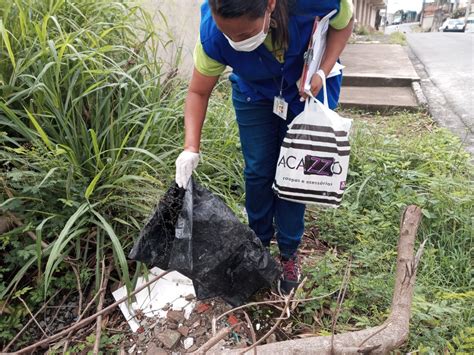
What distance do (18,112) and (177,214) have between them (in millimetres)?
1088

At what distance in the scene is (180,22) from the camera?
4062 mm

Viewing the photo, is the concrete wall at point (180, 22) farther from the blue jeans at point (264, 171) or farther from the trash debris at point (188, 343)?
the trash debris at point (188, 343)

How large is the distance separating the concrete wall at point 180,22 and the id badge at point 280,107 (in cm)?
198

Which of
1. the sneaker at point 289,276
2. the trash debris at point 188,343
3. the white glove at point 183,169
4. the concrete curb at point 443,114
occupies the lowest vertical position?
the trash debris at point 188,343

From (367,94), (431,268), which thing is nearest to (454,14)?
(367,94)

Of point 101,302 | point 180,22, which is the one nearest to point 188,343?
point 101,302

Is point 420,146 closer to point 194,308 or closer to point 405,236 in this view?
point 405,236

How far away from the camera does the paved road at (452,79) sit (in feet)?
14.3

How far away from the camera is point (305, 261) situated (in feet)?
7.19

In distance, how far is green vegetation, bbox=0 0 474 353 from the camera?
180 cm

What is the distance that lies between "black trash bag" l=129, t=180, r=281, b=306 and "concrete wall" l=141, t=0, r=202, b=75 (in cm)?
213

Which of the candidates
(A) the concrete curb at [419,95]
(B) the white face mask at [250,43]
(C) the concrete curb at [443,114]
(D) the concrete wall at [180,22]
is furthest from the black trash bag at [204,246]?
(A) the concrete curb at [419,95]

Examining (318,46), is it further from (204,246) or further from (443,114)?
(443,114)

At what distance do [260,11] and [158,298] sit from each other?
1375mm
